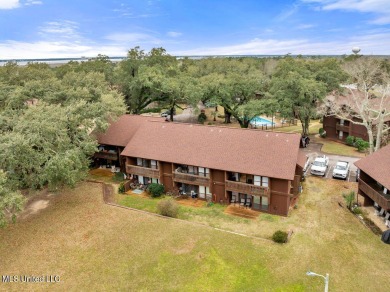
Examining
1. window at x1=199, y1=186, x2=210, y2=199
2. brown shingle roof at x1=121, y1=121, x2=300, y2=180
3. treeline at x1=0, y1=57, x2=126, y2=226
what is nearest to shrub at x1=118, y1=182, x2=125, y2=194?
brown shingle roof at x1=121, y1=121, x2=300, y2=180

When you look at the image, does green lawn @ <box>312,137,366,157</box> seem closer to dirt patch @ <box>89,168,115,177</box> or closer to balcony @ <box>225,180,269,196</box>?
balcony @ <box>225,180,269,196</box>

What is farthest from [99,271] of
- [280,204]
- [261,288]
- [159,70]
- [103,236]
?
[159,70]

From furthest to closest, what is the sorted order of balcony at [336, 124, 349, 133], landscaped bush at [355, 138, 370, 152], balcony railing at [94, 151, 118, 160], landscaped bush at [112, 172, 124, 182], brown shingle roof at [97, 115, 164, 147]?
balcony at [336, 124, 349, 133] < landscaped bush at [355, 138, 370, 152] < balcony railing at [94, 151, 118, 160] < brown shingle roof at [97, 115, 164, 147] < landscaped bush at [112, 172, 124, 182]

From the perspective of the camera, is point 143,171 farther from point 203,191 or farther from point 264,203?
point 264,203

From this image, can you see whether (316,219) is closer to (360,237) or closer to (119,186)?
(360,237)

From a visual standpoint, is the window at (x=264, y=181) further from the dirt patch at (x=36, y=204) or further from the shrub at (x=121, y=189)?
the dirt patch at (x=36, y=204)

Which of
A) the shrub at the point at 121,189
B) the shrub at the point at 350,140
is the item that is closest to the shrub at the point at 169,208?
the shrub at the point at 121,189
